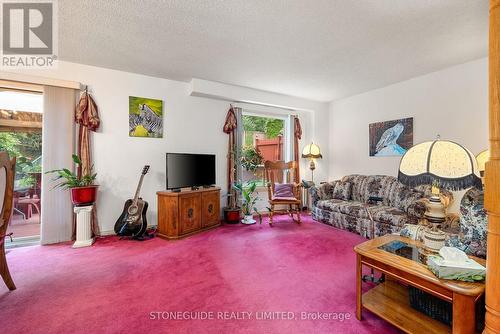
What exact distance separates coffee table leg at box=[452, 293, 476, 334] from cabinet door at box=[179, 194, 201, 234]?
2.89 meters

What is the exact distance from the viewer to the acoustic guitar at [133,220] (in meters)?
3.11

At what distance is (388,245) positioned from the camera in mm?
1669

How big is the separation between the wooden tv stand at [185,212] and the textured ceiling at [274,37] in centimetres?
191

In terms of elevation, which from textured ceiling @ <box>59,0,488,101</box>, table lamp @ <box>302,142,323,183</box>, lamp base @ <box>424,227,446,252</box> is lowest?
lamp base @ <box>424,227,446,252</box>

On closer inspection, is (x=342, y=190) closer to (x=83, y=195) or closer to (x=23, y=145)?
(x=83, y=195)

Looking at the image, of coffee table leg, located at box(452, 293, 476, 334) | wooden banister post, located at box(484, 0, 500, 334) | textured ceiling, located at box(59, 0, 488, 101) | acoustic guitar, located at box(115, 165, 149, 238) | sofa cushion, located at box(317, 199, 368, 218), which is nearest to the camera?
wooden banister post, located at box(484, 0, 500, 334)

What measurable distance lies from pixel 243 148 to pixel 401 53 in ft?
9.40

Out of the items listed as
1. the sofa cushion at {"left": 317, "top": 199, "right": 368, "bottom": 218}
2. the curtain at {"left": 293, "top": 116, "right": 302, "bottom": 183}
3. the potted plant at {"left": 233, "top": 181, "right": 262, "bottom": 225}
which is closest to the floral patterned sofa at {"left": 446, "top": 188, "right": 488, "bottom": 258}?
the sofa cushion at {"left": 317, "top": 199, "right": 368, "bottom": 218}

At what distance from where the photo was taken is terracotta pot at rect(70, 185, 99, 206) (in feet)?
9.14

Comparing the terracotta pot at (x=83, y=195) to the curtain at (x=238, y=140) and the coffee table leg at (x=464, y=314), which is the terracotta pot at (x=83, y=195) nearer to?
the curtain at (x=238, y=140)

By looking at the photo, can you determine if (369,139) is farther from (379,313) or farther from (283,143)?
(379,313)

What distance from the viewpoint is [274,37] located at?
2.43 meters

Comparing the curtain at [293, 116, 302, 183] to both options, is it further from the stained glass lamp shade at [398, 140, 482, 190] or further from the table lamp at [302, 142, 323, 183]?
the stained glass lamp shade at [398, 140, 482, 190]

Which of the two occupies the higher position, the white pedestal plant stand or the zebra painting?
the zebra painting
